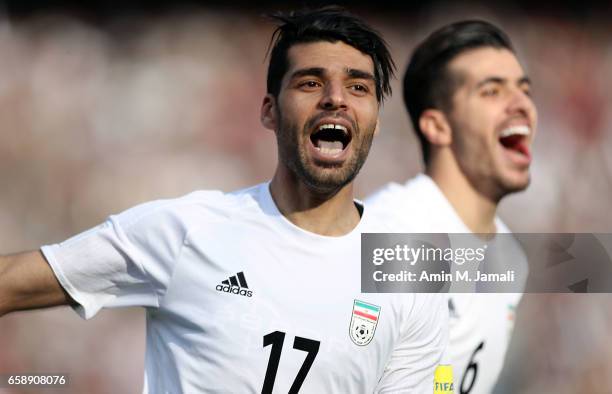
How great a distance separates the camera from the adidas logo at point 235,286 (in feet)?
8.75

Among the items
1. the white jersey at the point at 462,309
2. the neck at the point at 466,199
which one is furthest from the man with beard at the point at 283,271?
the neck at the point at 466,199

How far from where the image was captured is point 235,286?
2.68 meters

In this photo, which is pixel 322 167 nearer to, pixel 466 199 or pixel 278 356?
pixel 278 356

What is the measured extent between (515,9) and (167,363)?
474 centimetres

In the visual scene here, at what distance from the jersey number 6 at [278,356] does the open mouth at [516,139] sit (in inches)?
90.2

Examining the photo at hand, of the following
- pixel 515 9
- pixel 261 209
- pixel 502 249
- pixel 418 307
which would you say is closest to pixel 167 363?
pixel 261 209

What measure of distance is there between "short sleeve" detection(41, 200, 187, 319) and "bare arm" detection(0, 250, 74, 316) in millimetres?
29

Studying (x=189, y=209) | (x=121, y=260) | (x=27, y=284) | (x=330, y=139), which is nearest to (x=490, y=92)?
(x=330, y=139)

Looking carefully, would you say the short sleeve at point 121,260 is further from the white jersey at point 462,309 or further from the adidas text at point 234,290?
the white jersey at point 462,309

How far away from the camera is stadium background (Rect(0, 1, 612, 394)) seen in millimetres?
5645

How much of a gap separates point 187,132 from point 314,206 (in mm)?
3304

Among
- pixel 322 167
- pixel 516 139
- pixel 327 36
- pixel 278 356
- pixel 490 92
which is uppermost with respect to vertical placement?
pixel 490 92

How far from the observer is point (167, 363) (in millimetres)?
2633

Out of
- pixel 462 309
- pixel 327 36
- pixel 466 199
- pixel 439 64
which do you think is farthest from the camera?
pixel 439 64
